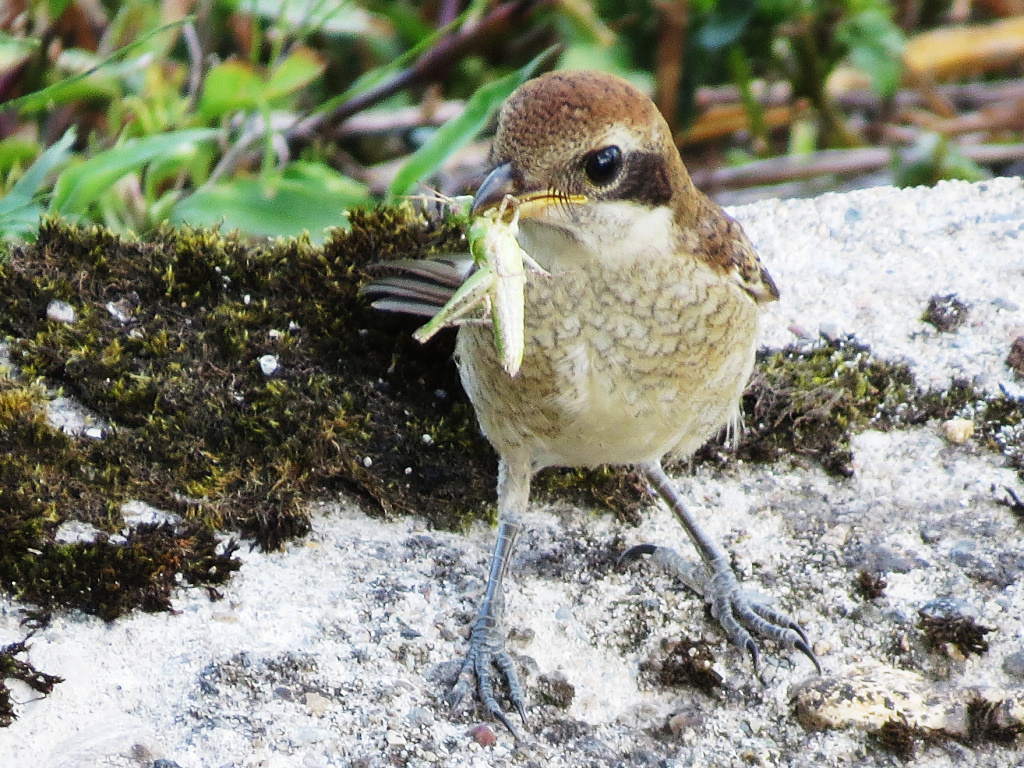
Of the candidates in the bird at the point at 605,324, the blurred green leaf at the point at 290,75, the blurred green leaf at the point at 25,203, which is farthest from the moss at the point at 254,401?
the blurred green leaf at the point at 290,75

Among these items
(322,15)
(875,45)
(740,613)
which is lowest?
(740,613)

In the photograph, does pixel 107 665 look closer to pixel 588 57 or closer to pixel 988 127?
pixel 588 57

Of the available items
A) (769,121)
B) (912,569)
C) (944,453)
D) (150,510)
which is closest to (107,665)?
(150,510)

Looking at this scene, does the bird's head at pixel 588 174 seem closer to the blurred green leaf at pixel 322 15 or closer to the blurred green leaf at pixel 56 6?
the blurred green leaf at pixel 322 15

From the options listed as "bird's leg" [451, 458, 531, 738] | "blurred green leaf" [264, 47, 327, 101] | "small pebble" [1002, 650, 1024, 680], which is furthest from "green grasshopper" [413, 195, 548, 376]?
"blurred green leaf" [264, 47, 327, 101]

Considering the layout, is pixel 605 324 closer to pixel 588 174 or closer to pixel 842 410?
pixel 588 174

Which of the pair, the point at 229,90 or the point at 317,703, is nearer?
the point at 317,703

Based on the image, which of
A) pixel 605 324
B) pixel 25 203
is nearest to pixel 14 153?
pixel 25 203
